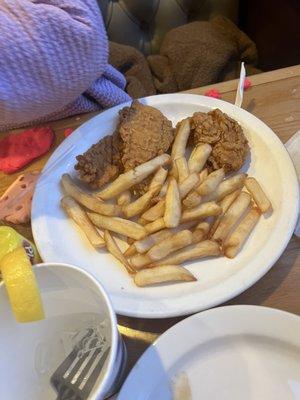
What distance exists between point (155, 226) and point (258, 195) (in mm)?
230

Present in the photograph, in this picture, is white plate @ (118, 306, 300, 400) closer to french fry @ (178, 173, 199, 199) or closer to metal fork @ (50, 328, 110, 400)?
metal fork @ (50, 328, 110, 400)

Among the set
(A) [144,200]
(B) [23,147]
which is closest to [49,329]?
(A) [144,200]

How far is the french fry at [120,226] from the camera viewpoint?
968mm

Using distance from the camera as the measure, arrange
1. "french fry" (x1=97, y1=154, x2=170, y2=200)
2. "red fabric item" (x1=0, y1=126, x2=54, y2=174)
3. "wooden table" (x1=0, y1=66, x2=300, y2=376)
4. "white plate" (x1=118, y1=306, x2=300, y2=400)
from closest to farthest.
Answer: "white plate" (x1=118, y1=306, x2=300, y2=400), "wooden table" (x1=0, y1=66, x2=300, y2=376), "french fry" (x1=97, y1=154, x2=170, y2=200), "red fabric item" (x1=0, y1=126, x2=54, y2=174)

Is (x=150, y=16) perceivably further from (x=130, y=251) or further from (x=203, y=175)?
(x=130, y=251)

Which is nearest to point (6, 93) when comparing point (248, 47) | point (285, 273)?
point (285, 273)

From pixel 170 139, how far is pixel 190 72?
0.54 m

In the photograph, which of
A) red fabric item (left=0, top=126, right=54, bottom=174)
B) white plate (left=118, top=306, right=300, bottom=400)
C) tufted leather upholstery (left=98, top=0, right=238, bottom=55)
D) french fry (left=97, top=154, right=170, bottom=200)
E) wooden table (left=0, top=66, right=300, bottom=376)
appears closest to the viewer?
white plate (left=118, top=306, right=300, bottom=400)

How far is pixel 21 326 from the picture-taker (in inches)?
30.5

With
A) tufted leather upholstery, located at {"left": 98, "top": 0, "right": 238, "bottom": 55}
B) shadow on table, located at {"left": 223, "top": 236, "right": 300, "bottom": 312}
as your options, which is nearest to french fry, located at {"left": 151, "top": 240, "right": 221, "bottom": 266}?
shadow on table, located at {"left": 223, "top": 236, "right": 300, "bottom": 312}

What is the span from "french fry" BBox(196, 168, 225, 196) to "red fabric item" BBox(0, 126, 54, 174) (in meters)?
0.44

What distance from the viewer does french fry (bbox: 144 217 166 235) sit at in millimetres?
964

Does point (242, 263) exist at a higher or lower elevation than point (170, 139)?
lower

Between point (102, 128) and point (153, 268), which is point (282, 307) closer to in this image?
point (153, 268)
